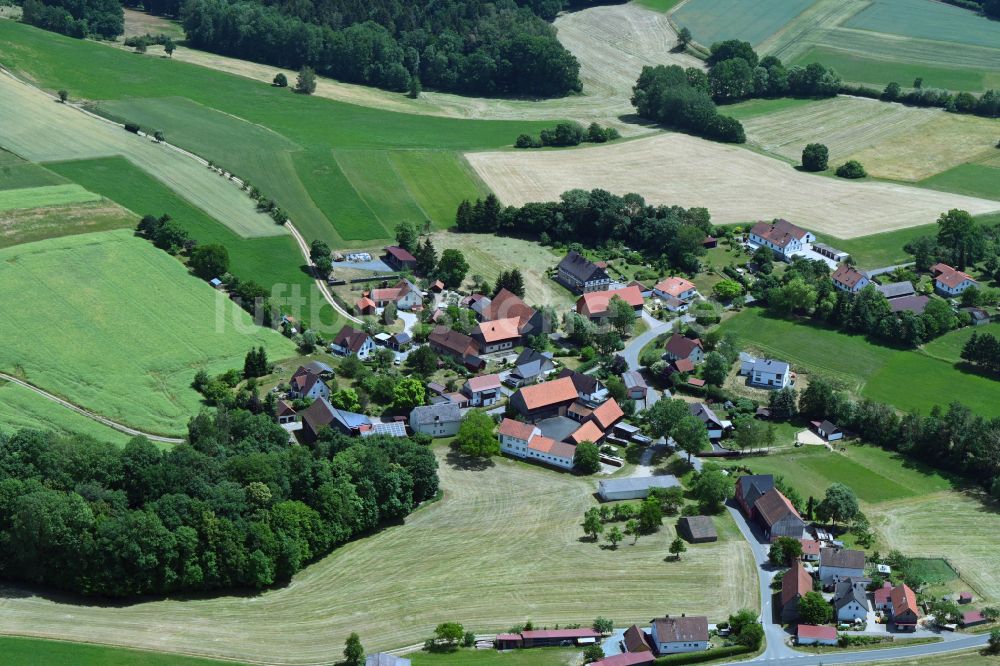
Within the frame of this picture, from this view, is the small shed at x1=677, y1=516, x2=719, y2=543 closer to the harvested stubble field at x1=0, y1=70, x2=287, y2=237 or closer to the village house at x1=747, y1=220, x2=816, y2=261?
the village house at x1=747, y1=220, x2=816, y2=261

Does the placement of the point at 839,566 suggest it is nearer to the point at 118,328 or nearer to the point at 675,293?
the point at 675,293

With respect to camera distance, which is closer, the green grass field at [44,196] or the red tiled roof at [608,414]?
the red tiled roof at [608,414]

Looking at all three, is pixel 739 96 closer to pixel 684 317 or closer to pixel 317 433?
pixel 684 317

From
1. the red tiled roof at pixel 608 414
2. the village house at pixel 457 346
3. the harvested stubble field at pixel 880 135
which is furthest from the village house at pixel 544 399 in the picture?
the harvested stubble field at pixel 880 135

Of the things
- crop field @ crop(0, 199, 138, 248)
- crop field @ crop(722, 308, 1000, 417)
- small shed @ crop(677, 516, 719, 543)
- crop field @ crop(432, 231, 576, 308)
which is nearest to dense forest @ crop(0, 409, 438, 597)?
small shed @ crop(677, 516, 719, 543)

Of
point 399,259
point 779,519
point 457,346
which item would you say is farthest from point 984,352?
point 399,259

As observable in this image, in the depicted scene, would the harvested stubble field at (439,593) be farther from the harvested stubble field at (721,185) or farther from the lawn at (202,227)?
the harvested stubble field at (721,185)
